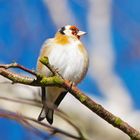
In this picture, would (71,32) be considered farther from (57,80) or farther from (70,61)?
(57,80)

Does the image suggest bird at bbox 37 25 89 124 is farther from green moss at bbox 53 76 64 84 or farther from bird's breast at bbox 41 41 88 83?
green moss at bbox 53 76 64 84

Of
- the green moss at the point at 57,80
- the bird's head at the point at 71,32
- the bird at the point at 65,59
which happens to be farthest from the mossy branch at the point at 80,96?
the bird's head at the point at 71,32

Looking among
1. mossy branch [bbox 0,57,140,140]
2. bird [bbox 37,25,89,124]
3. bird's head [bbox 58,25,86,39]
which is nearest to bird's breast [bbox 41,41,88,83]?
bird [bbox 37,25,89,124]

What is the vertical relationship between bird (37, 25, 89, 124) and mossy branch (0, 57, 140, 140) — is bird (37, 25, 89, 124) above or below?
above

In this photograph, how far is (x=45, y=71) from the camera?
5.92 feet

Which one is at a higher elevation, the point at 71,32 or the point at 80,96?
the point at 71,32

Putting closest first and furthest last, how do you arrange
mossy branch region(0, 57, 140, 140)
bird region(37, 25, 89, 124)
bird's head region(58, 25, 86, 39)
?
mossy branch region(0, 57, 140, 140) → bird region(37, 25, 89, 124) → bird's head region(58, 25, 86, 39)

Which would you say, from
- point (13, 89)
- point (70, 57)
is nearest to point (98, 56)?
point (13, 89)

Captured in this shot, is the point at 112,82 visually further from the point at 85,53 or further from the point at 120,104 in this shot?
the point at 85,53

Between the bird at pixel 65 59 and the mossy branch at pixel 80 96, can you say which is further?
the bird at pixel 65 59

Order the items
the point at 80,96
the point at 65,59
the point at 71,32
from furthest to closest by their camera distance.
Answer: the point at 71,32 → the point at 65,59 → the point at 80,96

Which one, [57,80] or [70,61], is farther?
[70,61]

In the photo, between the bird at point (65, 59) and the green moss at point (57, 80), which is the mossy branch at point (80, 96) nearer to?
the green moss at point (57, 80)

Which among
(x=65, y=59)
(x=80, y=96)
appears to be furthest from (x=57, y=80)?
(x=65, y=59)
